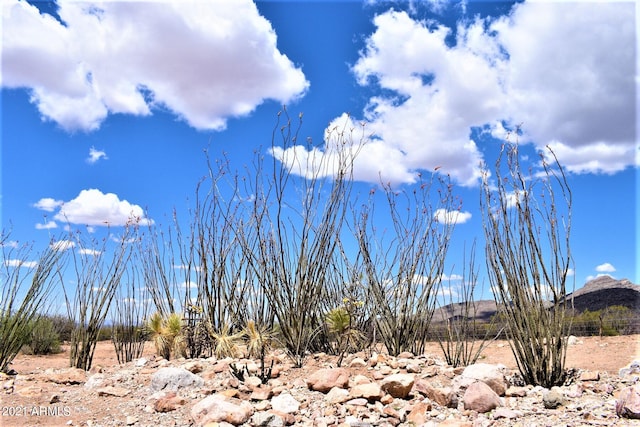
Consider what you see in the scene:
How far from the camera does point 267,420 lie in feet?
12.6

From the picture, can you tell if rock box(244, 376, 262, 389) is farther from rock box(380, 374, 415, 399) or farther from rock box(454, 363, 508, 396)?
Result: rock box(454, 363, 508, 396)

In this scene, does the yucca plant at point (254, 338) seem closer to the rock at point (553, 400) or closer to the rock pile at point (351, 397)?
the rock pile at point (351, 397)

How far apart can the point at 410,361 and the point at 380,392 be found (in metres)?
1.32

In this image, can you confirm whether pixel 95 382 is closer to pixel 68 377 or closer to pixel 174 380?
pixel 68 377

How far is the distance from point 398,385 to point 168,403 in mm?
1938

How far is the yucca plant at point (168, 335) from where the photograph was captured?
7.04 meters

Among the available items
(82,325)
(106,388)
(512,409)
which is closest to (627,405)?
(512,409)

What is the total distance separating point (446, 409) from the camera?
13.7 feet

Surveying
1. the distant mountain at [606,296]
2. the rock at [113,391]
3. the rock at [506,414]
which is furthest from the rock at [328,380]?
the distant mountain at [606,296]

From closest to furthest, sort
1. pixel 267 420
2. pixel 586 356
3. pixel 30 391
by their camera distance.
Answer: pixel 267 420 → pixel 30 391 → pixel 586 356

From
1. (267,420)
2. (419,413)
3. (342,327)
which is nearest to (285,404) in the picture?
(267,420)

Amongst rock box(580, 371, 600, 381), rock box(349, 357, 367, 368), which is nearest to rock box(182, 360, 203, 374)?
rock box(349, 357, 367, 368)

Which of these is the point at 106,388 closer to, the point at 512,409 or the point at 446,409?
the point at 446,409

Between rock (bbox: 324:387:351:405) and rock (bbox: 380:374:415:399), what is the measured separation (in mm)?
334
